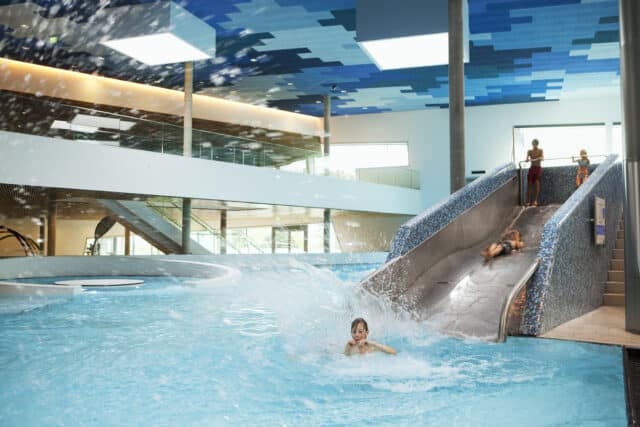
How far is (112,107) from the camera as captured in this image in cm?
2222

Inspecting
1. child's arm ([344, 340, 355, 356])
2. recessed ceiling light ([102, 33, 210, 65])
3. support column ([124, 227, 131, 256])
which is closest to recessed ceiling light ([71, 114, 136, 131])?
recessed ceiling light ([102, 33, 210, 65])

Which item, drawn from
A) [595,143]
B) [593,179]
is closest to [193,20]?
[593,179]

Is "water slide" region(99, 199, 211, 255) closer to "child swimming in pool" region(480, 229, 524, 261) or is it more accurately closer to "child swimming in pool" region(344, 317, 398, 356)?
"child swimming in pool" region(480, 229, 524, 261)

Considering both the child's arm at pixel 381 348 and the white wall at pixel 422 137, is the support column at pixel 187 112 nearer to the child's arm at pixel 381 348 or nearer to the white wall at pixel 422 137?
the white wall at pixel 422 137

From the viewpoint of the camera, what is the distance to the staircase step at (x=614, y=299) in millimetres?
8875

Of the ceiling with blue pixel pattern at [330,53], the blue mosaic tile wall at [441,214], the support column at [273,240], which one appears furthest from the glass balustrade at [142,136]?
the blue mosaic tile wall at [441,214]

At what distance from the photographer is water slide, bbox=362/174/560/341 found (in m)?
7.28

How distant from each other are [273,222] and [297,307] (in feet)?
64.6

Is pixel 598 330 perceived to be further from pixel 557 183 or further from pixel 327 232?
pixel 327 232

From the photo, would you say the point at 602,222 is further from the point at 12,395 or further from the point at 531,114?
the point at 531,114

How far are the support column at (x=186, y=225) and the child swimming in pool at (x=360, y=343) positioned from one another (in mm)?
15091

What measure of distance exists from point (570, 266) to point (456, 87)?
21.8 ft

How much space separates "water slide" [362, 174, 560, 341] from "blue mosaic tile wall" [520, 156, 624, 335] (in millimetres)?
218

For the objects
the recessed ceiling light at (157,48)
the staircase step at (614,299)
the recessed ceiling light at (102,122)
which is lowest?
the staircase step at (614,299)
